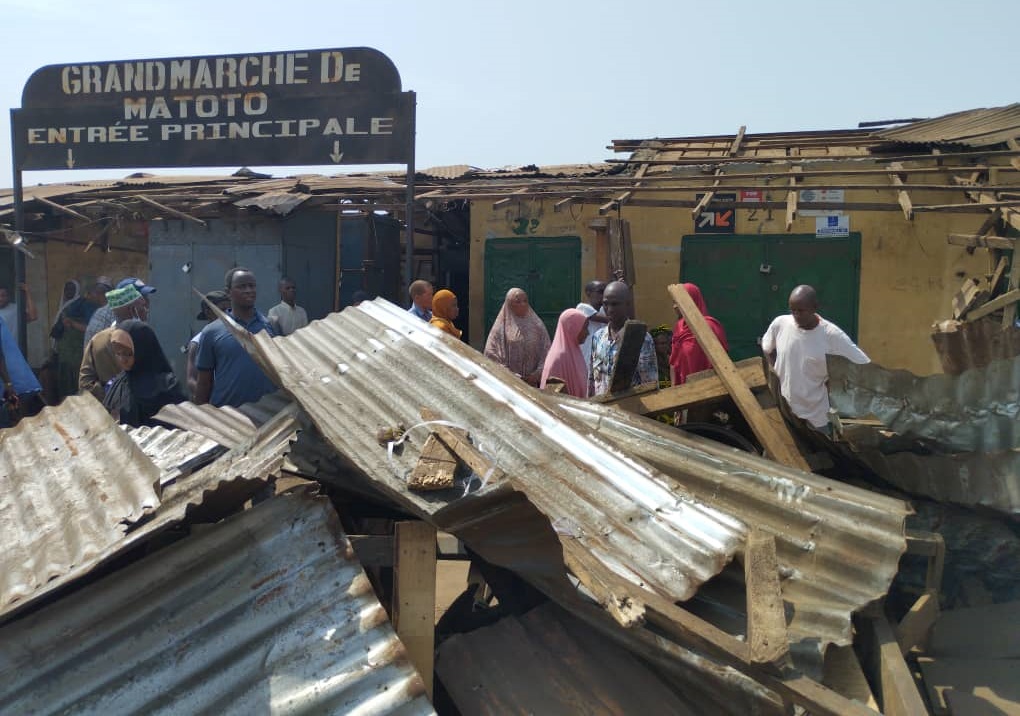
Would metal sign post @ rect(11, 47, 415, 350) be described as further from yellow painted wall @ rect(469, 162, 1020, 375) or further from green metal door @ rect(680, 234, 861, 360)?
green metal door @ rect(680, 234, 861, 360)

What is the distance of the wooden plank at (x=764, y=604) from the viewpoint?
2291 mm

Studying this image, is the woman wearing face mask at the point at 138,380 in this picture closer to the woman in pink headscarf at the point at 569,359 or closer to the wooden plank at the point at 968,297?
the woman in pink headscarf at the point at 569,359

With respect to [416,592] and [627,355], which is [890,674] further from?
[627,355]

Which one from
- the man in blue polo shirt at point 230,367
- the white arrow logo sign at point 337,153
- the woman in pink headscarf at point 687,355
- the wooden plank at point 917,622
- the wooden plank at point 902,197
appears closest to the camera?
the wooden plank at point 917,622

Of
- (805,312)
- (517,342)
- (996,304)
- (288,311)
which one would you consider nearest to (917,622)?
(805,312)

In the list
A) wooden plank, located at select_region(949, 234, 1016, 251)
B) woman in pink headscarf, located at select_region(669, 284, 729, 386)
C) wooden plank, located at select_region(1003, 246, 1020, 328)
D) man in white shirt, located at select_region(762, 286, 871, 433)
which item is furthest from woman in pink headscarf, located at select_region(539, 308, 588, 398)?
wooden plank, located at select_region(949, 234, 1016, 251)

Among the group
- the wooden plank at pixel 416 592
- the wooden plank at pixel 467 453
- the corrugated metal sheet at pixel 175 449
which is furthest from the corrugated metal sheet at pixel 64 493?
the wooden plank at pixel 467 453

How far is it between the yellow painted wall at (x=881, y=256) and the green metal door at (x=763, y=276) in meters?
0.11

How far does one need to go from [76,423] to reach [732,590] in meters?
2.62

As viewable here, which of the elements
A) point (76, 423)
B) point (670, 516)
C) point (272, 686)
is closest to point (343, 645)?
point (272, 686)

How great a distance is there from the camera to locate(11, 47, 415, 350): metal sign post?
7082 mm

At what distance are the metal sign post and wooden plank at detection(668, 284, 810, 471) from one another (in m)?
3.03

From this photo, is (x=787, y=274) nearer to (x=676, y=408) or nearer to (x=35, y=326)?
(x=676, y=408)

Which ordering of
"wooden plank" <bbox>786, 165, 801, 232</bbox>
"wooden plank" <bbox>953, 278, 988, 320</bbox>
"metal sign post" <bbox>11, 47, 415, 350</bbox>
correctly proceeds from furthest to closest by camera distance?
"wooden plank" <bbox>953, 278, 988, 320</bbox> → "wooden plank" <bbox>786, 165, 801, 232</bbox> → "metal sign post" <bbox>11, 47, 415, 350</bbox>
